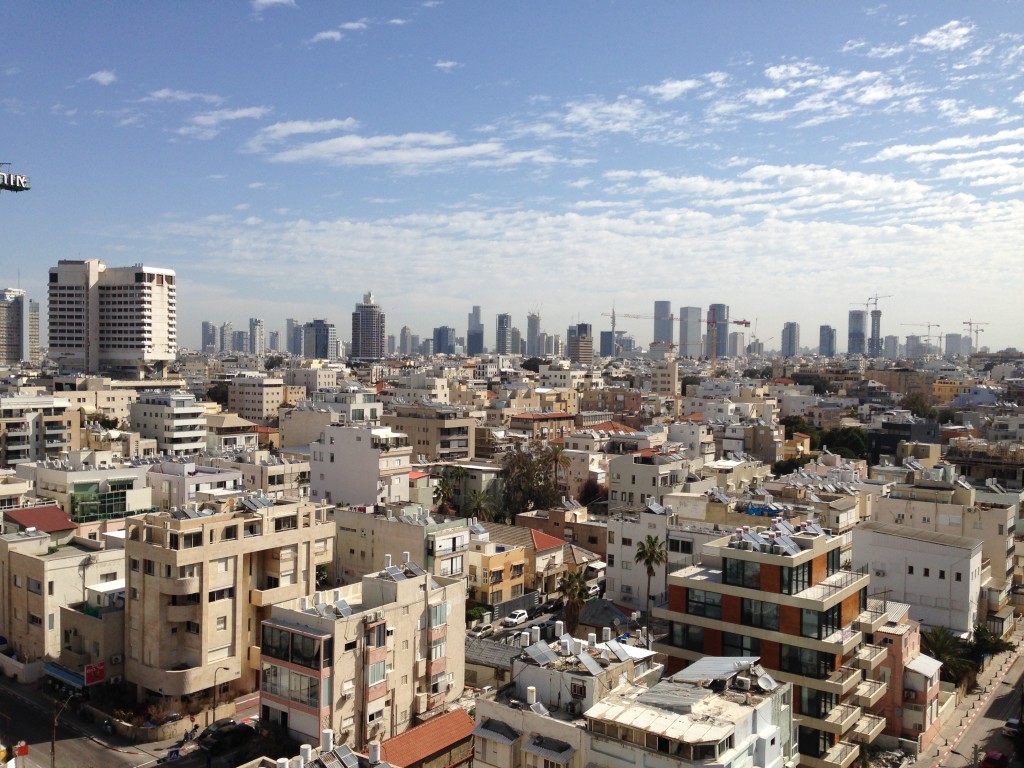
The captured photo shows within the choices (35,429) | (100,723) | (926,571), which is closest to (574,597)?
(926,571)

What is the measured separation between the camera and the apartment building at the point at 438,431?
63812 millimetres

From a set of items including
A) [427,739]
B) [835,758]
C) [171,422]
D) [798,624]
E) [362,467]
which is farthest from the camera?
[171,422]

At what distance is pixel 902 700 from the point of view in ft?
84.8

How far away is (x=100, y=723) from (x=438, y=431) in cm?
3856

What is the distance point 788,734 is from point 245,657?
57.2ft

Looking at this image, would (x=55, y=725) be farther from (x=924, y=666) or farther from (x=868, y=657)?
(x=924, y=666)

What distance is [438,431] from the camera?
63781 mm

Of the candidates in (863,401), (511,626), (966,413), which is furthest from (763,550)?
(863,401)

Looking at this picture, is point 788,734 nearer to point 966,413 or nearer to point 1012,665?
point 1012,665

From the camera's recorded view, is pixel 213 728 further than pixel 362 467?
No

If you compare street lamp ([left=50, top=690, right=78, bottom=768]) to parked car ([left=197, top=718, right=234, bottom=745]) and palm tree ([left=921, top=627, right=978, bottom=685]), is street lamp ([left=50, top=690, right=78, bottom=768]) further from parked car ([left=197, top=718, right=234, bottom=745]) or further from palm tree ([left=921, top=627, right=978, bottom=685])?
palm tree ([left=921, top=627, right=978, bottom=685])

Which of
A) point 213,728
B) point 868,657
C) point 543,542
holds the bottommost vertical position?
point 213,728

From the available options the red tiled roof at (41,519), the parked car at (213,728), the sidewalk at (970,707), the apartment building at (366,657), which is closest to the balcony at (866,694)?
the sidewalk at (970,707)

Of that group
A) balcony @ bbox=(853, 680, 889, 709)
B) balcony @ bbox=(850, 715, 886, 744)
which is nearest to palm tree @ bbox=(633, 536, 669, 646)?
balcony @ bbox=(850, 715, 886, 744)
